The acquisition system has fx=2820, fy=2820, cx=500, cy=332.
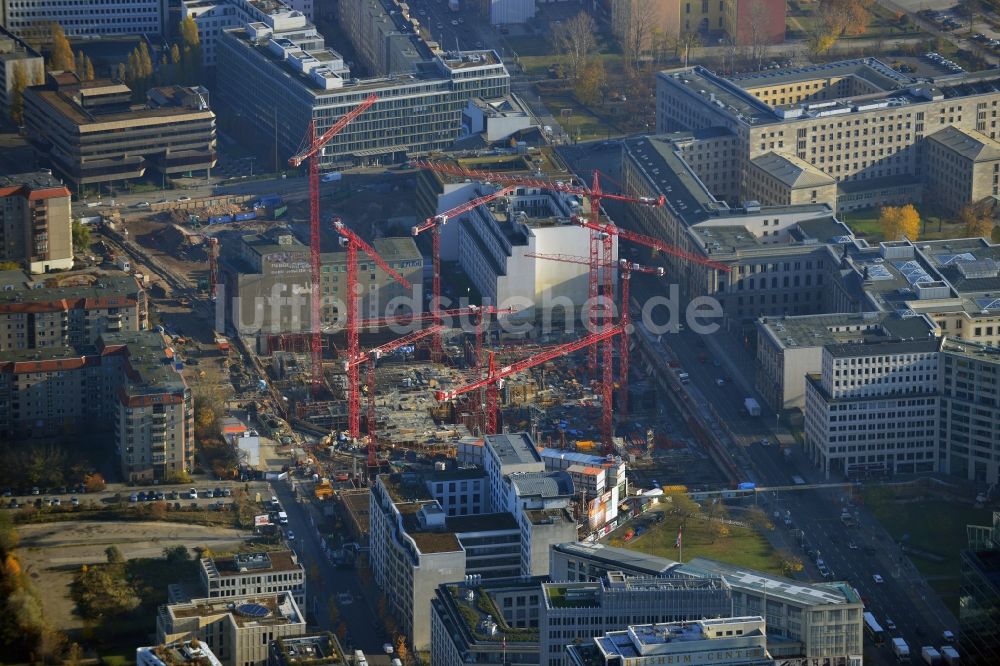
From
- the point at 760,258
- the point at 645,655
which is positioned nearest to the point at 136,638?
the point at 645,655

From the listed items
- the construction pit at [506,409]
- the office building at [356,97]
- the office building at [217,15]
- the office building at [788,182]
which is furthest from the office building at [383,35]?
the construction pit at [506,409]

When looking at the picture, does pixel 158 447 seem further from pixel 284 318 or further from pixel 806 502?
pixel 806 502

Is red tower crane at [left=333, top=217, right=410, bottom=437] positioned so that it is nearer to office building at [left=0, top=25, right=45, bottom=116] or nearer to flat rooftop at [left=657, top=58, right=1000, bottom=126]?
flat rooftop at [left=657, top=58, right=1000, bottom=126]

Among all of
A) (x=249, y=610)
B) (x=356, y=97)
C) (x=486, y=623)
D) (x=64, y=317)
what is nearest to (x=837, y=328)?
(x=486, y=623)

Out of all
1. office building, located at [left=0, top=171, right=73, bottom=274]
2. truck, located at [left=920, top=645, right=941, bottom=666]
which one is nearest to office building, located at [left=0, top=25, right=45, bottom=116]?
office building, located at [left=0, top=171, right=73, bottom=274]

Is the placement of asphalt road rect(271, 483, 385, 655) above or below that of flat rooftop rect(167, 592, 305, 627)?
below

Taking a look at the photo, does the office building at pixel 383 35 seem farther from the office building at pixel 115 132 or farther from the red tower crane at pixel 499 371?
the red tower crane at pixel 499 371

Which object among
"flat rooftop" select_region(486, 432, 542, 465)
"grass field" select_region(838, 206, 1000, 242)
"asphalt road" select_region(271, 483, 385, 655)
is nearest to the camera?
"asphalt road" select_region(271, 483, 385, 655)
